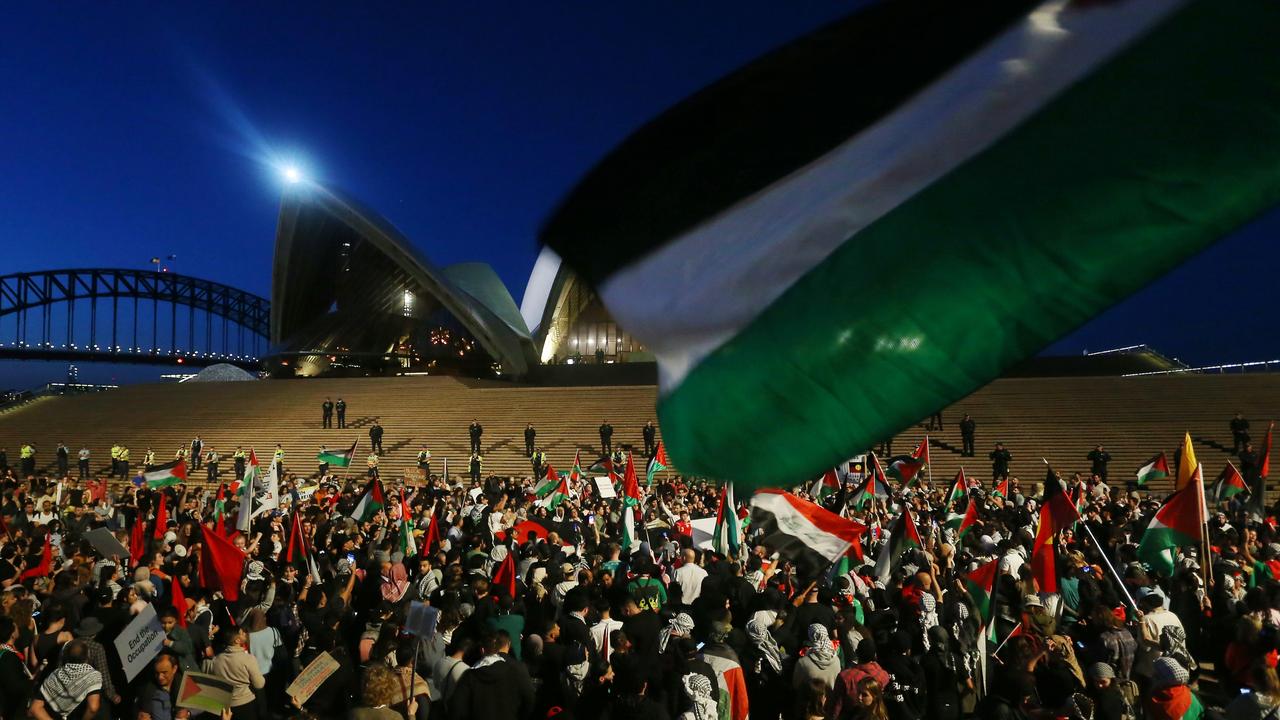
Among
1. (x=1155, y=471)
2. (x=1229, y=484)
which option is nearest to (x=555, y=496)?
(x=1229, y=484)

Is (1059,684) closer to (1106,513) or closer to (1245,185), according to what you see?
(1245,185)

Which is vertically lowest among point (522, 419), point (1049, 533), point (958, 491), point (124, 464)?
point (124, 464)

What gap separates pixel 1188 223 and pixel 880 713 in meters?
2.31

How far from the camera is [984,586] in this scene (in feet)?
17.2

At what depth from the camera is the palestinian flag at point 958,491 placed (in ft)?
35.9

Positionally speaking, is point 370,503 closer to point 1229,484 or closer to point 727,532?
point 727,532

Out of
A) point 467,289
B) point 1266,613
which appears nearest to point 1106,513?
point 1266,613

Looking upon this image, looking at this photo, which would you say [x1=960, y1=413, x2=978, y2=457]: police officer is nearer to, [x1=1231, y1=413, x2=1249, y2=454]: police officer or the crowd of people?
[x1=1231, y1=413, x2=1249, y2=454]: police officer

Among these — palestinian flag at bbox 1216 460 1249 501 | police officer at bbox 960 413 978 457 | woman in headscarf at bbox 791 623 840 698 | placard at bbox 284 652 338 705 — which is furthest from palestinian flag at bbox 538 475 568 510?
police officer at bbox 960 413 978 457

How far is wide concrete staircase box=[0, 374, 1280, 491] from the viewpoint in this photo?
21.1 m

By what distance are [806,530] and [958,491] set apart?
23.3 ft

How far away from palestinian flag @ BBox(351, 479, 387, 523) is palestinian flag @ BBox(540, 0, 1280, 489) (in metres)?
7.82

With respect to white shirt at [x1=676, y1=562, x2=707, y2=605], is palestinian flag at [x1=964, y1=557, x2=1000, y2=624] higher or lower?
higher

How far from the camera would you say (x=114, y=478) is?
24.0m
